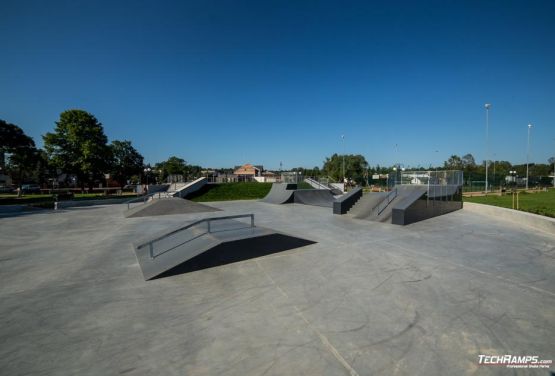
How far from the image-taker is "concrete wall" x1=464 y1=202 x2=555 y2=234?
1077cm

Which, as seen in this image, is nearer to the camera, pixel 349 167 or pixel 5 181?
pixel 5 181

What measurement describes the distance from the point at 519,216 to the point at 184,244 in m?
16.0

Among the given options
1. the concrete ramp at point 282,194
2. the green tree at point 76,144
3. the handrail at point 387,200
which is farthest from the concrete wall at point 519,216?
A: the green tree at point 76,144

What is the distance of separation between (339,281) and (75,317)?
16.6 ft

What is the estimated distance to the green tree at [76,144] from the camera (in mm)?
29641

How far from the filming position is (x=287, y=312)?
14.2 feet

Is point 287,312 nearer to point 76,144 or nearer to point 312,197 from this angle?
point 312,197

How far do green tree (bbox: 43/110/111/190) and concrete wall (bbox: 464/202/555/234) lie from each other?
1521 inches

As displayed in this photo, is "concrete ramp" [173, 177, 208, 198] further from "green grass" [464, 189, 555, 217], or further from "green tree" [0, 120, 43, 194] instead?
"green grass" [464, 189, 555, 217]

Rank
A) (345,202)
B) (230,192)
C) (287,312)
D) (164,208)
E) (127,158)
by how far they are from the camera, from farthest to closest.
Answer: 1. (127,158)
2. (230,192)
3. (164,208)
4. (345,202)
5. (287,312)

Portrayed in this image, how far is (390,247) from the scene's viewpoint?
841 cm

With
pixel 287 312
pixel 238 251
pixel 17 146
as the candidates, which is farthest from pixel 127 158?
pixel 287 312

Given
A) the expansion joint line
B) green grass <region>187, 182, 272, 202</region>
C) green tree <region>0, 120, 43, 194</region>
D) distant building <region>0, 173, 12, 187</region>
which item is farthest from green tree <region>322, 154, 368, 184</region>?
distant building <region>0, 173, 12, 187</region>

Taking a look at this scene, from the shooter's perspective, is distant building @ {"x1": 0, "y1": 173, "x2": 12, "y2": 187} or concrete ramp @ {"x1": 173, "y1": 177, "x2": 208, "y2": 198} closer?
concrete ramp @ {"x1": 173, "y1": 177, "x2": 208, "y2": 198}
